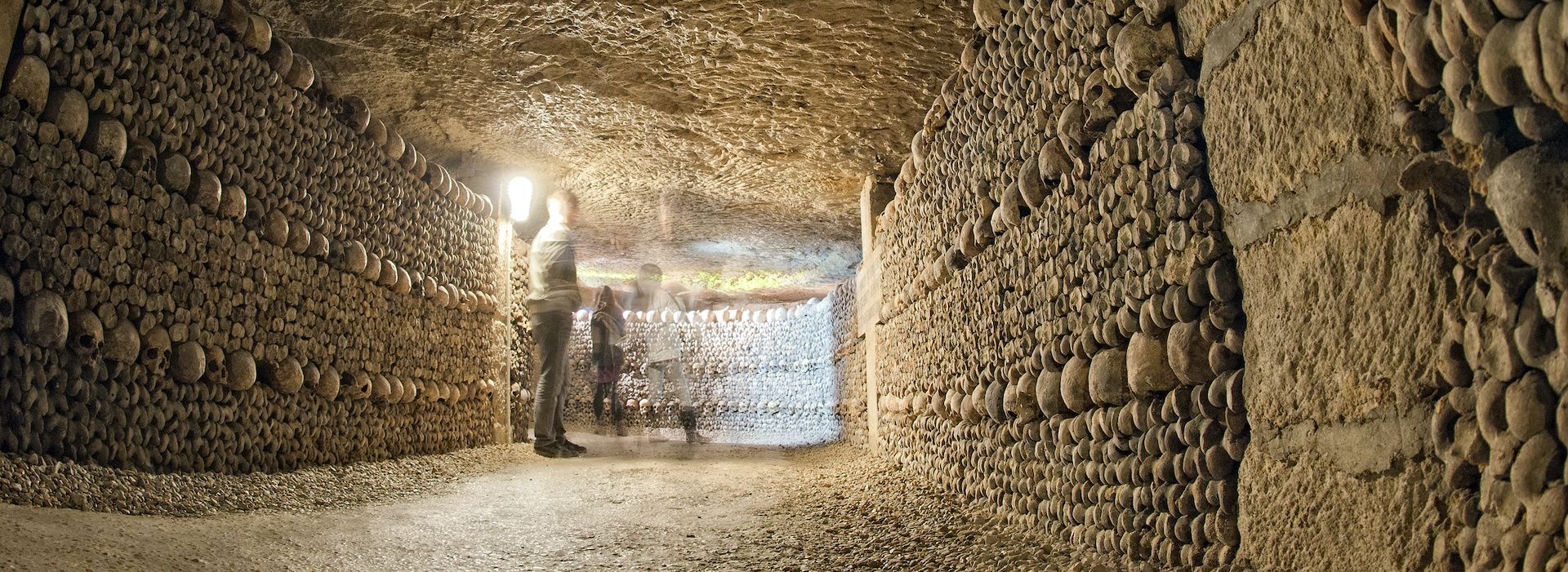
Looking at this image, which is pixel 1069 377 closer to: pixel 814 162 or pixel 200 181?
pixel 200 181

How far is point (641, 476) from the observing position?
5.36 m

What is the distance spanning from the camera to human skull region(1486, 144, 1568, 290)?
1.09 meters

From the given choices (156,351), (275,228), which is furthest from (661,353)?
(156,351)

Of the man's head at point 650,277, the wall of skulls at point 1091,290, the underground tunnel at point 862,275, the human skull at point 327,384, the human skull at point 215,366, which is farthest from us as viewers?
the man's head at point 650,277

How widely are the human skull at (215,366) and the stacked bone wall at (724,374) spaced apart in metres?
7.27

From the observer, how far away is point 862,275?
736 centimetres

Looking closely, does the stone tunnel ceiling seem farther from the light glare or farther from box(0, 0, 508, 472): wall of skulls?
box(0, 0, 508, 472): wall of skulls

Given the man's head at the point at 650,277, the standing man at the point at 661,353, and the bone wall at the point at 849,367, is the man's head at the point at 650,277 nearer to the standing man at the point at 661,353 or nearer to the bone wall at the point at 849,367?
the standing man at the point at 661,353

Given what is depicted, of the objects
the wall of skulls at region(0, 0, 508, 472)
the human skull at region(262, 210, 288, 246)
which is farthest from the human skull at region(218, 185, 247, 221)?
the human skull at region(262, 210, 288, 246)

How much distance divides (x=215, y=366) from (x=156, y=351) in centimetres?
34

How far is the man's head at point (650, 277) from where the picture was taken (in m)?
11.1

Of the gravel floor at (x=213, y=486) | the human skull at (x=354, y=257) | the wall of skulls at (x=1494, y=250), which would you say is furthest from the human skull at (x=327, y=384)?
the wall of skulls at (x=1494, y=250)

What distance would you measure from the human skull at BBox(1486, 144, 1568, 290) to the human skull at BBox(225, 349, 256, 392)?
408 cm

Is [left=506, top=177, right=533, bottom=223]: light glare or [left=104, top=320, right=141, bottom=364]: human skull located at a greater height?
[left=506, top=177, right=533, bottom=223]: light glare
